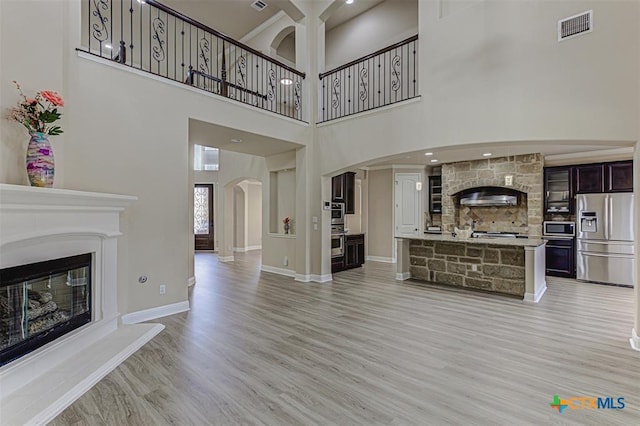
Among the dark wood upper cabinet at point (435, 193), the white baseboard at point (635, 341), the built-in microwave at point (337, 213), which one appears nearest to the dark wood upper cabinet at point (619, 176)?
the dark wood upper cabinet at point (435, 193)

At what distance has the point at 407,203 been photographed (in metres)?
8.76

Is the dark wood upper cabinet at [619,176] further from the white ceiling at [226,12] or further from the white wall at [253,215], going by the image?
the white wall at [253,215]

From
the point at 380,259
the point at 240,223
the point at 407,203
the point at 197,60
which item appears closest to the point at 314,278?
the point at 380,259

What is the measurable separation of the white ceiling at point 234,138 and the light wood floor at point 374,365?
273 centimetres

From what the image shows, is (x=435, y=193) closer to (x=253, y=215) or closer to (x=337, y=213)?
(x=337, y=213)

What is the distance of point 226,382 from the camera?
8.33 feet

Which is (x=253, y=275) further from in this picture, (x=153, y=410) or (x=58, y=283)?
(x=153, y=410)

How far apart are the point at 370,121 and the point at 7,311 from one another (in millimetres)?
5197

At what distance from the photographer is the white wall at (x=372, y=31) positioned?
732 cm

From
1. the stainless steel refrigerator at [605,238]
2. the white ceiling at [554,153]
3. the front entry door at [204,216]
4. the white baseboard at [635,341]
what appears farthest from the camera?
the front entry door at [204,216]

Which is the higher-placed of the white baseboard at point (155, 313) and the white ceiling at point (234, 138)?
the white ceiling at point (234, 138)

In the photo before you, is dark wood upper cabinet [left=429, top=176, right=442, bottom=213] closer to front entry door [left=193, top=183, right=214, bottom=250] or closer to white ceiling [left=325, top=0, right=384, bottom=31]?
white ceiling [left=325, top=0, right=384, bottom=31]

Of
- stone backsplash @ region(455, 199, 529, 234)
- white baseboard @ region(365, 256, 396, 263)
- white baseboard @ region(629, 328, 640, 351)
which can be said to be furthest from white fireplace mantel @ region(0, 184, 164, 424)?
stone backsplash @ region(455, 199, 529, 234)

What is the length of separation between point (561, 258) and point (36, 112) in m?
8.95
